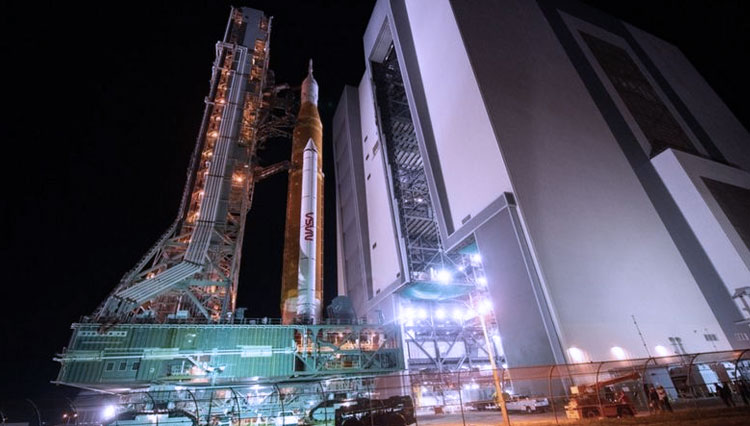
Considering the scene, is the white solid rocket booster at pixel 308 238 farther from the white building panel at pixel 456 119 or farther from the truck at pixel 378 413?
the truck at pixel 378 413

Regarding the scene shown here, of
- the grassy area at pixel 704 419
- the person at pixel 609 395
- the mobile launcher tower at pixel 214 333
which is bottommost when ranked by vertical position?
the grassy area at pixel 704 419

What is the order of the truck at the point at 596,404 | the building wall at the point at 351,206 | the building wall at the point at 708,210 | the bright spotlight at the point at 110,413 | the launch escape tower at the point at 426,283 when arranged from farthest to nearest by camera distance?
1. the building wall at the point at 351,206
2. the launch escape tower at the point at 426,283
3. the building wall at the point at 708,210
4. the bright spotlight at the point at 110,413
5. the truck at the point at 596,404

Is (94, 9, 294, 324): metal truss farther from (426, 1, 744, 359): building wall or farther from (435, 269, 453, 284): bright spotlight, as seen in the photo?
(426, 1, 744, 359): building wall

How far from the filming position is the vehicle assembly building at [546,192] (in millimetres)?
21984

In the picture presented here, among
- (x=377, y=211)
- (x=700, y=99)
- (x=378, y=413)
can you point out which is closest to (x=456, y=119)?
(x=377, y=211)

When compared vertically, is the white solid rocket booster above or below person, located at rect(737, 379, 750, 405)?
above

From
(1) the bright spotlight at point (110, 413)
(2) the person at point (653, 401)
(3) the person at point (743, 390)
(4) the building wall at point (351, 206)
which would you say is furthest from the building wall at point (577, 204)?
(4) the building wall at point (351, 206)

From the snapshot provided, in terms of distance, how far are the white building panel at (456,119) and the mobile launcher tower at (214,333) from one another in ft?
47.3

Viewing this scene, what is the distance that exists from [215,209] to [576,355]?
28505 mm

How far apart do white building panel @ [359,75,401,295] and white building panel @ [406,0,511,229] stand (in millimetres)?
10879

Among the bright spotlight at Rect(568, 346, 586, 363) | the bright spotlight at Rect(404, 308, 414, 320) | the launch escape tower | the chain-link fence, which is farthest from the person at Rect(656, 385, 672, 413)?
the bright spotlight at Rect(404, 308, 414, 320)

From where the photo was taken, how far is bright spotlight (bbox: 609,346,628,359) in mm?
19828

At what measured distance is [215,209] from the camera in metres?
30.8

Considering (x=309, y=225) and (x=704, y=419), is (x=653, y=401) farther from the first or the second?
(x=309, y=225)
